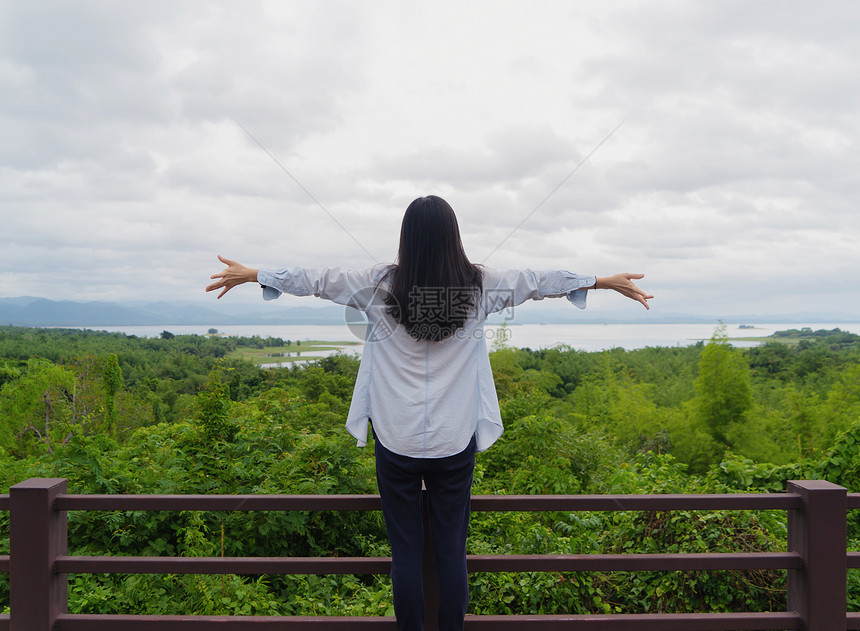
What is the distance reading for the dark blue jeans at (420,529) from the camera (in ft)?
5.37

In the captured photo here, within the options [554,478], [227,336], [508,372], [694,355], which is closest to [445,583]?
[554,478]

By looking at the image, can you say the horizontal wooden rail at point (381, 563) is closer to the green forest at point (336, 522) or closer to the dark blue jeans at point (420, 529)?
the dark blue jeans at point (420, 529)

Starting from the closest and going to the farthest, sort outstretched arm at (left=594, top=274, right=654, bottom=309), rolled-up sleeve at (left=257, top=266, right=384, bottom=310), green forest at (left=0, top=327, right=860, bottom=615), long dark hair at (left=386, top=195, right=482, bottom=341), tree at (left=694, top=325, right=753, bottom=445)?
long dark hair at (left=386, top=195, right=482, bottom=341)
rolled-up sleeve at (left=257, top=266, right=384, bottom=310)
outstretched arm at (left=594, top=274, right=654, bottom=309)
green forest at (left=0, top=327, right=860, bottom=615)
tree at (left=694, top=325, right=753, bottom=445)

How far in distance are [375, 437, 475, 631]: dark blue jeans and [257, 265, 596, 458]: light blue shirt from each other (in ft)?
0.26

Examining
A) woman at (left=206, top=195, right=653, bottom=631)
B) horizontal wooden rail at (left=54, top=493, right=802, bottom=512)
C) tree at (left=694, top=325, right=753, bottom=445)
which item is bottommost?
tree at (left=694, top=325, right=753, bottom=445)

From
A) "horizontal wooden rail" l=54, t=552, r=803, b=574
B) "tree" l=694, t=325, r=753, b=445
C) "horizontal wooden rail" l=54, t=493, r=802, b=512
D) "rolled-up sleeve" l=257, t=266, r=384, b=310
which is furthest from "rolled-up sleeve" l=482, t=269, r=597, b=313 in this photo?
"tree" l=694, t=325, r=753, b=445

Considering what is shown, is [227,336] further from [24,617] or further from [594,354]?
[24,617]

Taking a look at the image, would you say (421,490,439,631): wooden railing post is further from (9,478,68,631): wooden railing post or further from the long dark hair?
(9,478,68,631): wooden railing post

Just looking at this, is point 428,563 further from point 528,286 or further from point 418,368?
point 528,286

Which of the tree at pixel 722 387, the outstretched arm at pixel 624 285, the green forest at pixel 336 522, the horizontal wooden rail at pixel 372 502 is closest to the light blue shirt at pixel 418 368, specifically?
the outstretched arm at pixel 624 285

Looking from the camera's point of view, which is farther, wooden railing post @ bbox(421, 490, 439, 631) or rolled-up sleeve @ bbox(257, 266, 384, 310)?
wooden railing post @ bbox(421, 490, 439, 631)

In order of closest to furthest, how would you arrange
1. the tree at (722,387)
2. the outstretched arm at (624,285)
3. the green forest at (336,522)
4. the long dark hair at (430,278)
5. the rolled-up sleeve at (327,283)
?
the long dark hair at (430,278) → the rolled-up sleeve at (327,283) → the outstretched arm at (624,285) → the green forest at (336,522) → the tree at (722,387)

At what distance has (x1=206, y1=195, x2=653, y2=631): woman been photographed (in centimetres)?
160

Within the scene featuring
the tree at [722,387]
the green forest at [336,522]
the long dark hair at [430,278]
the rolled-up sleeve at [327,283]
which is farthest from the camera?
the tree at [722,387]
